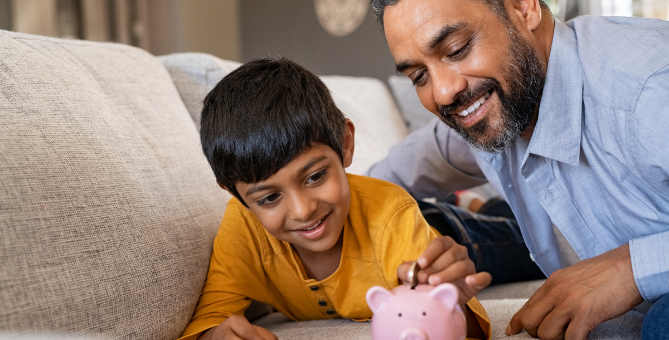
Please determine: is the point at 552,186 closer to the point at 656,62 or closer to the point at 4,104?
the point at 656,62

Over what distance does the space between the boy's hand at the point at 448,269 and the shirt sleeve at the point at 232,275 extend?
1.36 ft

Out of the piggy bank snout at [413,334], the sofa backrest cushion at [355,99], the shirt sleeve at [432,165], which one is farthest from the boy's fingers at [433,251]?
the sofa backrest cushion at [355,99]

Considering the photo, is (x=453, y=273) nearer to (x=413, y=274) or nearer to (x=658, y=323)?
(x=413, y=274)

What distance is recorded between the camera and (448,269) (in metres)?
0.81

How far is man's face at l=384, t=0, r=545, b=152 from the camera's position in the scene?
1.09 metres

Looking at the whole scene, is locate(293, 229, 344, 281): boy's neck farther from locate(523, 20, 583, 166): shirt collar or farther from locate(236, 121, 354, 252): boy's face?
locate(523, 20, 583, 166): shirt collar

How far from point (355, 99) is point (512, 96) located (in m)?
1.23

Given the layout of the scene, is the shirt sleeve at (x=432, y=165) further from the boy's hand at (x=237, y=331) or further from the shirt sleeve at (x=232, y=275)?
the boy's hand at (x=237, y=331)

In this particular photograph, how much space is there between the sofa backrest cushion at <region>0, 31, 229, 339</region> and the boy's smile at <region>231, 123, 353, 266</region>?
17cm

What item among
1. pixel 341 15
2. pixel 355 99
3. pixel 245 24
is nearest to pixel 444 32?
pixel 355 99

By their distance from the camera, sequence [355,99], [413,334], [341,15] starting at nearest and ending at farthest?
[413,334] → [355,99] → [341,15]

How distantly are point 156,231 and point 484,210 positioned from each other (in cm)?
125

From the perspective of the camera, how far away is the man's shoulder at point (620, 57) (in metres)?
0.93

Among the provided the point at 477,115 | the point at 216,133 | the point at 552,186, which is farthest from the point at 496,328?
the point at 216,133
